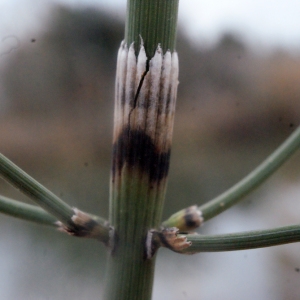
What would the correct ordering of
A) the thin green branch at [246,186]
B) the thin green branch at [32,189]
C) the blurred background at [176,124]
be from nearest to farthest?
the thin green branch at [32,189] < the thin green branch at [246,186] < the blurred background at [176,124]

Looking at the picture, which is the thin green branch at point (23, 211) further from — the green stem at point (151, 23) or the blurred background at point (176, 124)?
the blurred background at point (176, 124)

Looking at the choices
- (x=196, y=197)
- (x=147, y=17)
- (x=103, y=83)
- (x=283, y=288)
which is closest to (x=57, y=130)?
(x=103, y=83)

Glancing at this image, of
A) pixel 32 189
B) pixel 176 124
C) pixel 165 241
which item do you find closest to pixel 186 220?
pixel 165 241

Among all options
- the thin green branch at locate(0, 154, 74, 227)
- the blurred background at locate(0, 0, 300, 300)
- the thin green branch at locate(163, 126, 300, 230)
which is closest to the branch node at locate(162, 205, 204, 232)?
the thin green branch at locate(163, 126, 300, 230)

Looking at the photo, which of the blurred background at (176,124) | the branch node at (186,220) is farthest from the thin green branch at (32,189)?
the blurred background at (176,124)

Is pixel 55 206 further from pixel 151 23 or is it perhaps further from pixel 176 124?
pixel 176 124

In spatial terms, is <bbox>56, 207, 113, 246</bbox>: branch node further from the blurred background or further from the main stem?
the blurred background
